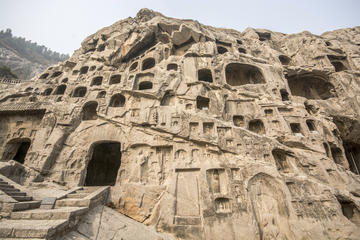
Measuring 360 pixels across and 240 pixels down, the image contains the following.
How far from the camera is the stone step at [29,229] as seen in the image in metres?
3.49

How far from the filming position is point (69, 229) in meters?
4.29

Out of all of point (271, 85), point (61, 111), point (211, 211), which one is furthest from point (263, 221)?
point (61, 111)

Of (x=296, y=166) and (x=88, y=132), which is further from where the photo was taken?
(x=88, y=132)

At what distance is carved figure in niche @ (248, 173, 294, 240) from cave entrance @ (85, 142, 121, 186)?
10898 millimetres

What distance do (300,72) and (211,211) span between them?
16438mm

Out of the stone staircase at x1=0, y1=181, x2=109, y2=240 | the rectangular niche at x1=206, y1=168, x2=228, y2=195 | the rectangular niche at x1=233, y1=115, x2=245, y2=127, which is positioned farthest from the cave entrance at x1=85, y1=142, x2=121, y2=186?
the rectangular niche at x1=233, y1=115, x2=245, y2=127

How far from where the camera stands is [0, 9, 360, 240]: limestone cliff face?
7.41 meters

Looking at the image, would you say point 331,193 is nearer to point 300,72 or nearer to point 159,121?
point 159,121

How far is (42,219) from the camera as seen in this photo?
4.31 metres

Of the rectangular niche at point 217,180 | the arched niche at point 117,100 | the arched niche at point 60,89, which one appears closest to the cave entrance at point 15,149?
the arched niche at point 60,89

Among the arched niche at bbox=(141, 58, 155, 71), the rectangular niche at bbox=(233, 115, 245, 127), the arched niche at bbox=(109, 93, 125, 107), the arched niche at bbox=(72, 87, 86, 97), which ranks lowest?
the rectangular niche at bbox=(233, 115, 245, 127)

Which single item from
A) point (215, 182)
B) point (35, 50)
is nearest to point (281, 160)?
point (215, 182)

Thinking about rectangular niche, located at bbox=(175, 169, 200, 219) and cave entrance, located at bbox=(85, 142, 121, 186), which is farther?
cave entrance, located at bbox=(85, 142, 121, 186)

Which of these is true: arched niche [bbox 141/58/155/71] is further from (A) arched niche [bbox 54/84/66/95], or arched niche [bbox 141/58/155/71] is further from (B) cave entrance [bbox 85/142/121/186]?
(B) cave entrance [bbox 85/142/121/186]
